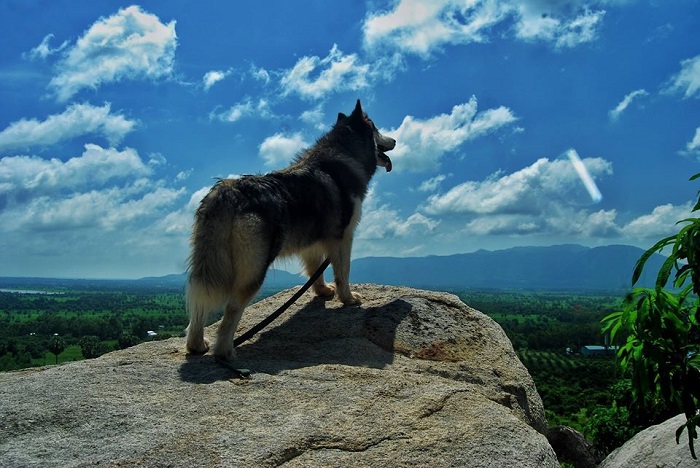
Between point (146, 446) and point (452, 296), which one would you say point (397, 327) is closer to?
point (452, 296)

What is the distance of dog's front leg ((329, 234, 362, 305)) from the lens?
29.0ft

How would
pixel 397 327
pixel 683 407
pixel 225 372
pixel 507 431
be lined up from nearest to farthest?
pixel 683 407 < pixel 507 431 < pixel 225 372 < pixel 397 327

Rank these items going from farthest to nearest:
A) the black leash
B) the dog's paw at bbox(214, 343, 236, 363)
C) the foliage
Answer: the foliage
the black leash
the dog's paw at bbox(214, 343, 236, 363)

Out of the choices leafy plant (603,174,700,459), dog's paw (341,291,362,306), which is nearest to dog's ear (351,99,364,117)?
dog's paw (341,291,362,306)

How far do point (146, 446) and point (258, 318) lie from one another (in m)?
4.58

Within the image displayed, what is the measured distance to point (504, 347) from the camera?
7.75 m

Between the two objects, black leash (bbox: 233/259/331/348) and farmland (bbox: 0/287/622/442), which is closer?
black leash (bbox: 233/259/331/348)

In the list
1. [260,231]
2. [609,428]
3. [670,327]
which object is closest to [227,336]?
[260,231]

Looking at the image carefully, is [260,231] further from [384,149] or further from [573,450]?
[573,450]

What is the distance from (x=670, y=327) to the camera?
434 centimetres

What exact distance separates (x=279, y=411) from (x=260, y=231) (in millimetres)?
2449

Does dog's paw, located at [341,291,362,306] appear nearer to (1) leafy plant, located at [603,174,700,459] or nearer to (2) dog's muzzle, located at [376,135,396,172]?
(2) dog's muzzle, located at [376,135,396,172]

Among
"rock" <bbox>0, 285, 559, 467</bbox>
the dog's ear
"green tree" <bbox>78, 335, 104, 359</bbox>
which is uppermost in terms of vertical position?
the dog's ear

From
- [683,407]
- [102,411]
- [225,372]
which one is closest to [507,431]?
[683,407]
